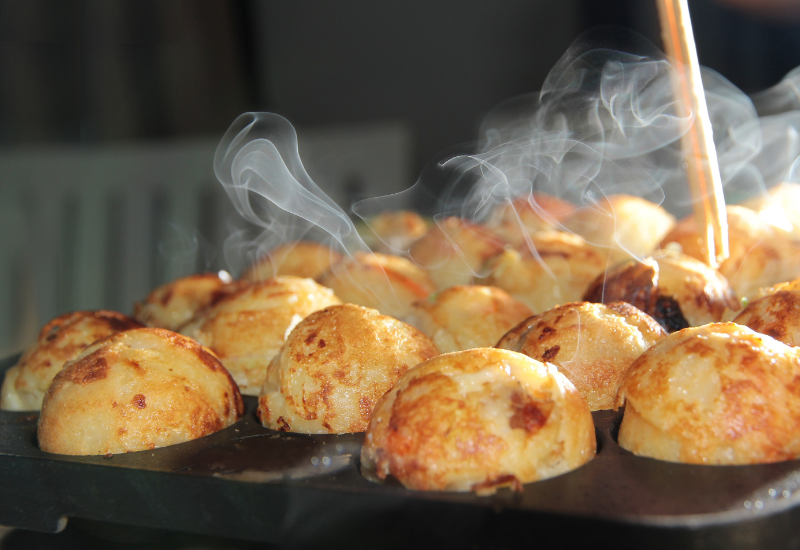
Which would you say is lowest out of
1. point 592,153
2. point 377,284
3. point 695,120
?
point 377,284

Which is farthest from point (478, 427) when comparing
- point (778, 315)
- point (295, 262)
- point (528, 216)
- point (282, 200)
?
point (528, 216)

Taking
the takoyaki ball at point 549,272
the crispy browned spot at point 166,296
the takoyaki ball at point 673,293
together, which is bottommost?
the crispy browned spot at point 166,296

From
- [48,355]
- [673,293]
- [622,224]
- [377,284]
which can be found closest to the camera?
[673,293]

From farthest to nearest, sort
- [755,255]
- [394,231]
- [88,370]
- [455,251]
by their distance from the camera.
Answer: [394,231]
[455,251]
[755,255]
[88,370]

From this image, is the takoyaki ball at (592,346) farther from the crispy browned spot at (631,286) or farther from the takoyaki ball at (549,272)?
the takoyaki ball at (549,272)

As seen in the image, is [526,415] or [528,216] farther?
[528,216]

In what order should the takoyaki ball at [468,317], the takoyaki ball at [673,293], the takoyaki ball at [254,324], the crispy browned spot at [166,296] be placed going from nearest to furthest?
1. the takoyaki ball at [673,293]
2. the takoyaki ball at [468,317]
3. the takoyaki ball at [254,324]
4. the crispy browned spot at [166,296]

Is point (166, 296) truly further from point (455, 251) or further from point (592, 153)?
point (592, 153)

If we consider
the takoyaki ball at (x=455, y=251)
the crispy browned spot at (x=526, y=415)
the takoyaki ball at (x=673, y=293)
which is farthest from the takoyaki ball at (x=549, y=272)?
the crispy browned spot at (x=526, y=415)
